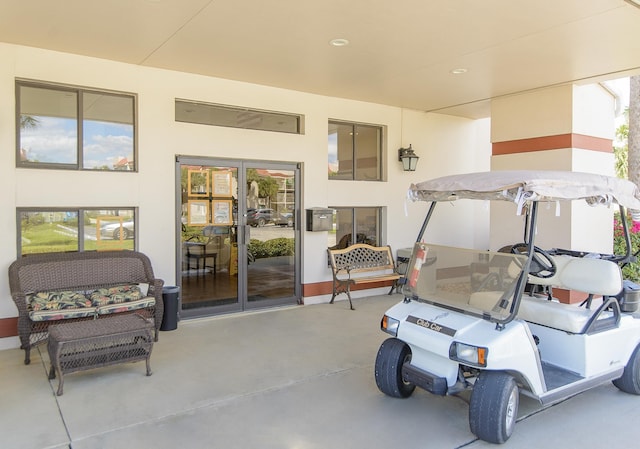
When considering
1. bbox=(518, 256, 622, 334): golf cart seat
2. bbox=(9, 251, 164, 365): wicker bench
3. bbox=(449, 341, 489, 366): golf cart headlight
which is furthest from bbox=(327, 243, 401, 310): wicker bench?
bbox=(449, 341, 489, 366): golf cart headlight

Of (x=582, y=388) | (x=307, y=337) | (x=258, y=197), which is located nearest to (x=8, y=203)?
(x=258, y=197)

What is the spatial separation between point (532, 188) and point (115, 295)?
445 cm

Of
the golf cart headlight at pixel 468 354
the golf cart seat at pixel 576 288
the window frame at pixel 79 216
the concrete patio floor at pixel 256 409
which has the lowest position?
the concrete patio floor at pixel 256 409

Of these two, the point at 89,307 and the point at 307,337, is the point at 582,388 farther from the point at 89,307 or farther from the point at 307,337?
the point at 89,307

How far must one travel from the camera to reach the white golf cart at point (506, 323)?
10.8ft

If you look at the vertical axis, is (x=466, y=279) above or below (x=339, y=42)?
below

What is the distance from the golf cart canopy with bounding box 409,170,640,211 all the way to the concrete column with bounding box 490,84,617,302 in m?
3.06

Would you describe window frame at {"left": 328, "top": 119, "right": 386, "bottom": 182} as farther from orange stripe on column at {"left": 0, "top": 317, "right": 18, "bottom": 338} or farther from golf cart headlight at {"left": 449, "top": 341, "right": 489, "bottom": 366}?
golf cart headlight at {"left": 449, "top": 341, "right": 489, "bottom": 366}

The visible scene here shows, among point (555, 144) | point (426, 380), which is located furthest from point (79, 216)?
point (555, 144)

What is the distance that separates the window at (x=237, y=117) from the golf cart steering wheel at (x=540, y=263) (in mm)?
4099

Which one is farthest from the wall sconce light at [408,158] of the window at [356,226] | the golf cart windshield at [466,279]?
the golf cart windshield at [466,279]

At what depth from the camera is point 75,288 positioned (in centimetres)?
547

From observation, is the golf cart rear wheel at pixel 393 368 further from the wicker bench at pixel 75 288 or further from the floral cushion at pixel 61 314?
the floral cushion at pixel 61 314

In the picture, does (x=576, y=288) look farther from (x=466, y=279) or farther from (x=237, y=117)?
(x=237, y=117)
